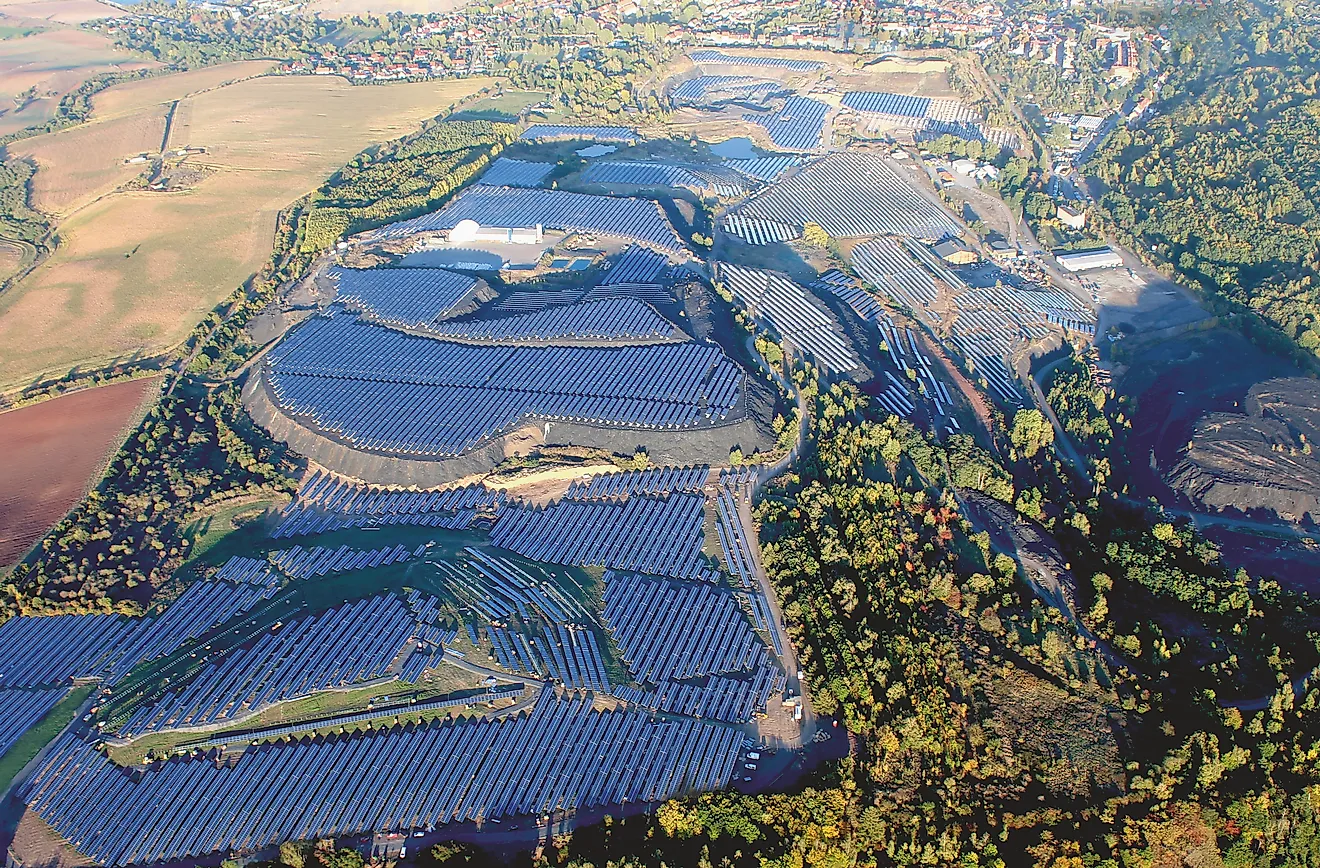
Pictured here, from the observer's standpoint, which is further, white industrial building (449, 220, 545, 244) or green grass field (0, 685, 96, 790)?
white industrial building (449, 220, 545, 244)

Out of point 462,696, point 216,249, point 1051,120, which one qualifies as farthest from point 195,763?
point 1051,120

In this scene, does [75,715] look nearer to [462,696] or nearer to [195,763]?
[195,763]

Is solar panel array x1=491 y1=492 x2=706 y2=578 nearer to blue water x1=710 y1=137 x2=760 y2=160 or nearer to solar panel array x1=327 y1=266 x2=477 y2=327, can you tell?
solar panel array x1=327 y1=266 x2=477 y2=327

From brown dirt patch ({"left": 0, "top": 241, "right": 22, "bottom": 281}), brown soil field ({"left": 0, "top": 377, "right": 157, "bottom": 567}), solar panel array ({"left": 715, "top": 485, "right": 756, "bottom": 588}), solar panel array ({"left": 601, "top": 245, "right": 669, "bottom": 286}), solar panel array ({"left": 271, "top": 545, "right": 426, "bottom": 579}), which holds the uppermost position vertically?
solar panel array ({"left": 601, "top": 245, "right": 669, "bottom": 286})

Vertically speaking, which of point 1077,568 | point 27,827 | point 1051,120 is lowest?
point 27,827

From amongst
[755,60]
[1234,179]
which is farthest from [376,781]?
[755,60]

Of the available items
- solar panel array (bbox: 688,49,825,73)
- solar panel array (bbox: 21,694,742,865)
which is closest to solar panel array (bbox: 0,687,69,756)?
solar panel array (bbox: 21,694,742,865)

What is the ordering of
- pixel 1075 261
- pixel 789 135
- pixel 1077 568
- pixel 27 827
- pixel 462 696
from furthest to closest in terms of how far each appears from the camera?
pixel 789 135, pixel 1075 261, pixel 1077 568, pixel 462 696, pixel 27 827
